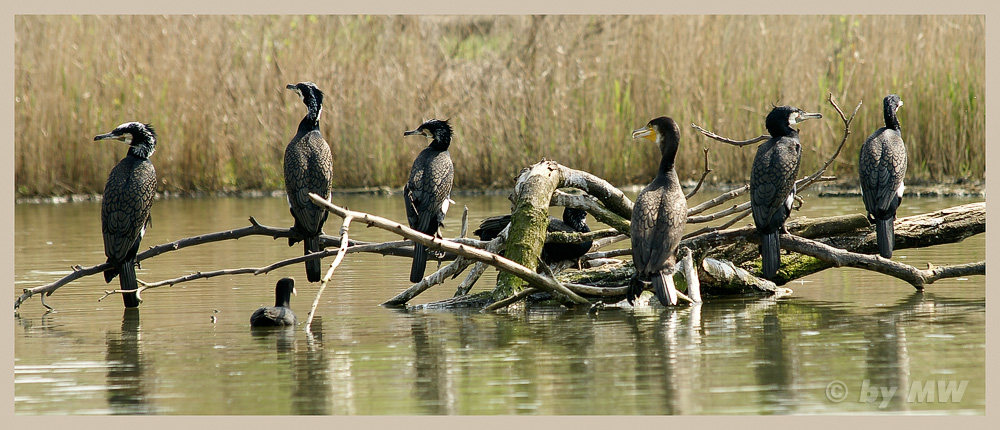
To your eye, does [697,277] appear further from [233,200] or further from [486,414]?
[233,200]

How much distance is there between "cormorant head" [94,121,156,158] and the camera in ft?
24.0

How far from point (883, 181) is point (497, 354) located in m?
2.89

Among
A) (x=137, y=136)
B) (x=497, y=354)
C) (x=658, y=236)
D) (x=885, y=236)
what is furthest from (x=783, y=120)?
(x=137, y=136)

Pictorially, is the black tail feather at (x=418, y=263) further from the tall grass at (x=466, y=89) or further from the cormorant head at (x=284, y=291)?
the tall grass at (x=466, y=89)

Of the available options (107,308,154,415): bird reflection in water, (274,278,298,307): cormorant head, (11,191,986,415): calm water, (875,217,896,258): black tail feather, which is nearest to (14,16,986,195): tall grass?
(11,191,986,415): calm water

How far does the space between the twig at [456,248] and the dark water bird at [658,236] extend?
0.49 m

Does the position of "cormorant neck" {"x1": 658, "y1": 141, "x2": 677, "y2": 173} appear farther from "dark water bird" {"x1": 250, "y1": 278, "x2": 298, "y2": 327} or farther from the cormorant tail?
"dark water bird" {"x1": 250, "y1": 278, "x2": 298, "y2": 327}

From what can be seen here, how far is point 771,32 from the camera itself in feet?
47.1

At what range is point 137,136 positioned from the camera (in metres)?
7.36

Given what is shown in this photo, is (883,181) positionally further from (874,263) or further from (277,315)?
(277,315)

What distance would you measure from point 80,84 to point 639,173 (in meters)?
7.48

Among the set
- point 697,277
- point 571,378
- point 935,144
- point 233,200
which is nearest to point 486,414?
point 571,378

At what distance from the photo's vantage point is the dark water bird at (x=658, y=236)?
6.14 meters

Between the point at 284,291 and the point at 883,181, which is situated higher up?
the point at 883,181
